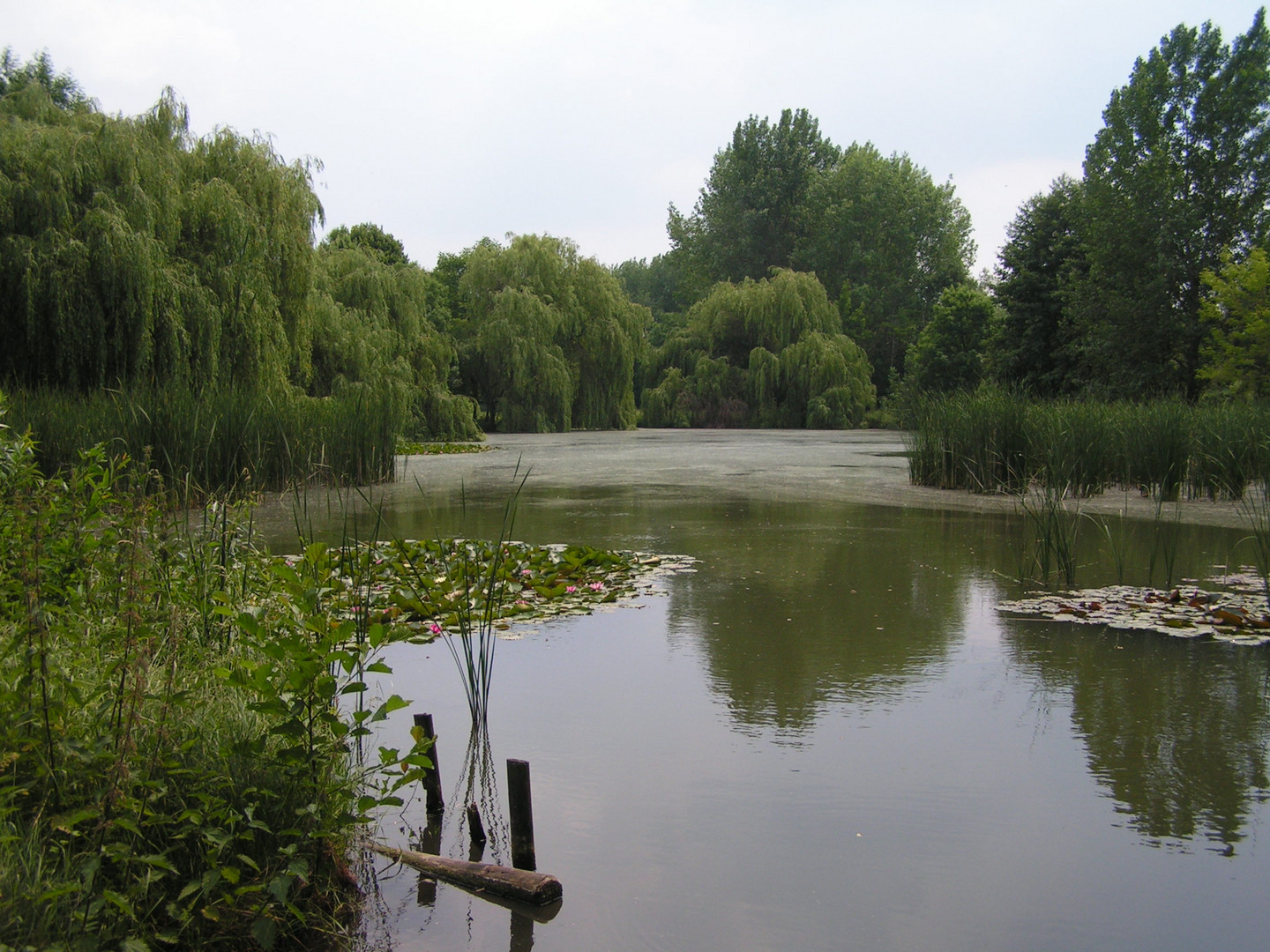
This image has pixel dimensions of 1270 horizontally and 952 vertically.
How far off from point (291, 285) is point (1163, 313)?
20.4 meters

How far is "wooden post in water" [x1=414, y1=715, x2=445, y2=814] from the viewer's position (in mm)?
2926

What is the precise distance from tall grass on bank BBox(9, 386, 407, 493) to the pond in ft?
10.9

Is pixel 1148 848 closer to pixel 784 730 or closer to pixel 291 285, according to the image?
pixel 784 730

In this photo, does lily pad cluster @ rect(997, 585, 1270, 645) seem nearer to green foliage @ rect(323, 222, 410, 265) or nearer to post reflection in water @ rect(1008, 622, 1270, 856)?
post reflection in water @ rect(1008, 622, 1270, 856)

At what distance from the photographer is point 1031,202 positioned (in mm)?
28969

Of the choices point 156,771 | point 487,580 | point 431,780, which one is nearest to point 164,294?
point 487,580

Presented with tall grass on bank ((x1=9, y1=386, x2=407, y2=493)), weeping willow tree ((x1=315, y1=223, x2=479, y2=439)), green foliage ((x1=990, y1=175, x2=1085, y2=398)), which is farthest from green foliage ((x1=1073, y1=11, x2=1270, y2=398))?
tall grass on bank ((x1=9, y1=386, x2=407, y2=493))

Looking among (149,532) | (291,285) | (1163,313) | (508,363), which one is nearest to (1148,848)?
(149,532)

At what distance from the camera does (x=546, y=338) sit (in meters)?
25.0

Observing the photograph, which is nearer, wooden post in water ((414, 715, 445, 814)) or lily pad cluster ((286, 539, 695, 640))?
wooden post in water ((414, 715, 445, 814))

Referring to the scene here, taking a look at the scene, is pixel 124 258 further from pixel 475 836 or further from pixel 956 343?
pixel 956 343

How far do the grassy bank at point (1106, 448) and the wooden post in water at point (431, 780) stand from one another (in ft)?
25.3

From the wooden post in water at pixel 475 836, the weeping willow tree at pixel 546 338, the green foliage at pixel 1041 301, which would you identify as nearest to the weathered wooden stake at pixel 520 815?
the wooden post in water at pixel 475 836

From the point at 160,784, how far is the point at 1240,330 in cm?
2385
